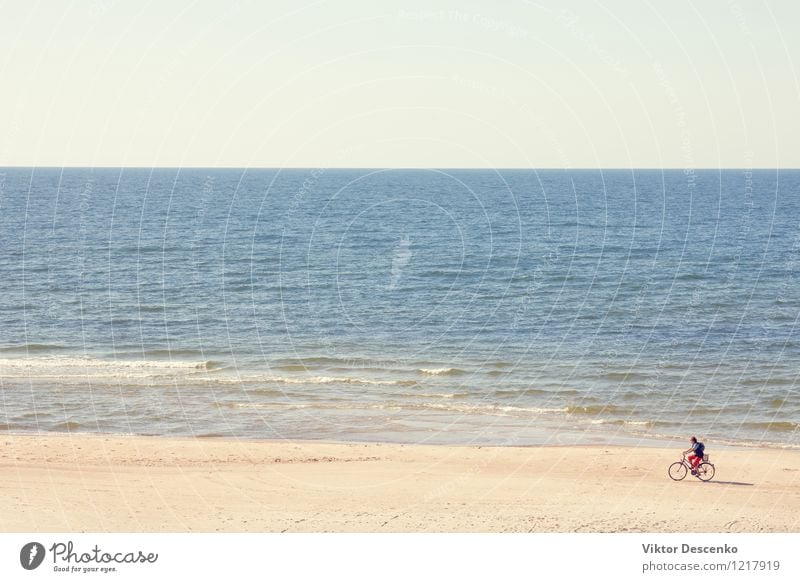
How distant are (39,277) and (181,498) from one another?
163 feet

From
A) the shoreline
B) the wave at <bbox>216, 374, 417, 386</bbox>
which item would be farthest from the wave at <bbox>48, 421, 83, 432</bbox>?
the wave at <bbox>216, 374, 417, 386</bbox>

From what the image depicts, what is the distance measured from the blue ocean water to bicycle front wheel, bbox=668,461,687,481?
16.2 ft

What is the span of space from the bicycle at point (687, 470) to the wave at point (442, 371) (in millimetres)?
14741

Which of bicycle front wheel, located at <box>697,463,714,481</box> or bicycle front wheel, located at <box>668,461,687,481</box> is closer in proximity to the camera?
bicycle front wheel, located at <box>697,463,714,481</box>

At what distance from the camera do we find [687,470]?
28125 mm

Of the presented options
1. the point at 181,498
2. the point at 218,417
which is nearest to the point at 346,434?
the point at 218,417

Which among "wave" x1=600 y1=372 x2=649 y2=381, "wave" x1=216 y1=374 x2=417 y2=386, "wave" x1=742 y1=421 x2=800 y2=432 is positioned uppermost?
"wave" x1=600 y1=372 x2=649 y2=381

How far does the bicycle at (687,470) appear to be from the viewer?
91.4ft

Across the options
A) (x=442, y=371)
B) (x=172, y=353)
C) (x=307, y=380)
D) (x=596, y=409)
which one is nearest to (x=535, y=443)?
(x=596, y=409)

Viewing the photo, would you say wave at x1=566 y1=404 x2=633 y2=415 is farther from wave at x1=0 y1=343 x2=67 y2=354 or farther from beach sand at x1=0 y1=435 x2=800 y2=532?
wave at x1=0 y1=343 x2=67 y2=354

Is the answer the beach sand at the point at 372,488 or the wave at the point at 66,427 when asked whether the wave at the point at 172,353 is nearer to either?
the wave at the point at 66,427

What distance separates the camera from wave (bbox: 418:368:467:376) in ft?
137

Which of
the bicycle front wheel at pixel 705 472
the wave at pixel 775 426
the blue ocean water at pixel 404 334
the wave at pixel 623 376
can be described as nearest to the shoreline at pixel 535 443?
the blue ocean water at pixel 404 334

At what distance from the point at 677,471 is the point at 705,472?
84 centimetres
